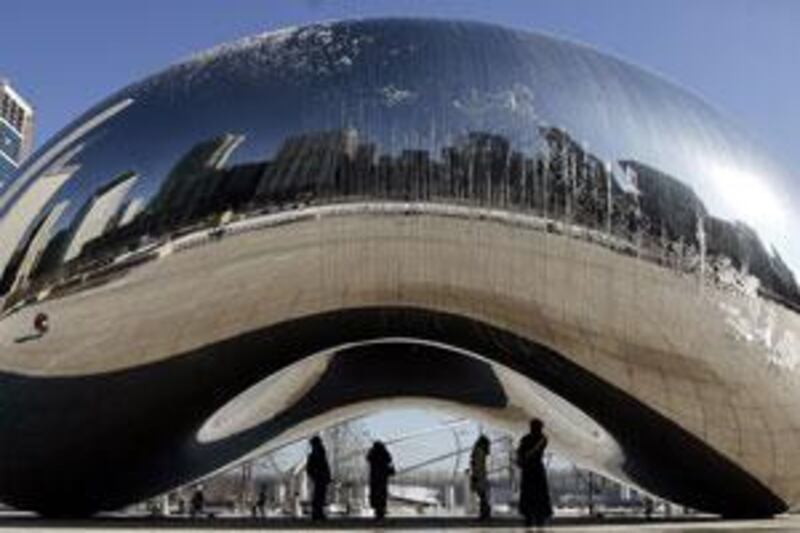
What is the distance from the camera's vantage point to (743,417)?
1240 centimetres

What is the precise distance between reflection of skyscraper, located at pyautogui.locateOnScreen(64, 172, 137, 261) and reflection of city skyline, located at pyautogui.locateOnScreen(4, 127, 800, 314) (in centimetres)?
1

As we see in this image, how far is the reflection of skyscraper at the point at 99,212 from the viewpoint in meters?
11.9

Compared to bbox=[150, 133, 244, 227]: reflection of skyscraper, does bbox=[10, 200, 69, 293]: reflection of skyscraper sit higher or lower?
lower

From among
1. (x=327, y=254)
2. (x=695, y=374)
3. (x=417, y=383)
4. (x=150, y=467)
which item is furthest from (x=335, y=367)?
(x=695, y=374)

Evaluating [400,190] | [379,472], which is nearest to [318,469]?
[379,472]

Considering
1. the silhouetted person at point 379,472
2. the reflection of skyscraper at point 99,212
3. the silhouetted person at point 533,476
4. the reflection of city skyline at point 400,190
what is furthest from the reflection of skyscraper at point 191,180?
the silhouetted person at point 379,472

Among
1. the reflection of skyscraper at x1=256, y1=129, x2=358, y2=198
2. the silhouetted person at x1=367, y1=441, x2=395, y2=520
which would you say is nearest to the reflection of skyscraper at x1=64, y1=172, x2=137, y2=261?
the reflection of skyscraper at x1=256, y1=129, x2=358, y2=198

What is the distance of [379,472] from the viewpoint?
15.4m

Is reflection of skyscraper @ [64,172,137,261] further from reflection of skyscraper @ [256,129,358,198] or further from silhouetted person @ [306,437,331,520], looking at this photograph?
silhouetted person @ [306,437,331,520]

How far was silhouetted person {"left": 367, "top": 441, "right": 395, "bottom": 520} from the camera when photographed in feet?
49.9

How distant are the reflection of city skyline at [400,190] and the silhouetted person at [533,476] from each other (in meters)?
2.15

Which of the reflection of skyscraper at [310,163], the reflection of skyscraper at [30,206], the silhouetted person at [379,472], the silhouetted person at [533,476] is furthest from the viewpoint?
the silhouetted person at [379,472]

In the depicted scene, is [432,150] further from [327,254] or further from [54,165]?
[54,165]

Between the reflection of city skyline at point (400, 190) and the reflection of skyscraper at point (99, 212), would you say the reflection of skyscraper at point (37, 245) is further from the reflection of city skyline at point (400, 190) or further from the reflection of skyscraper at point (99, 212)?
the reflection of skyscraper at point (99, 212)
